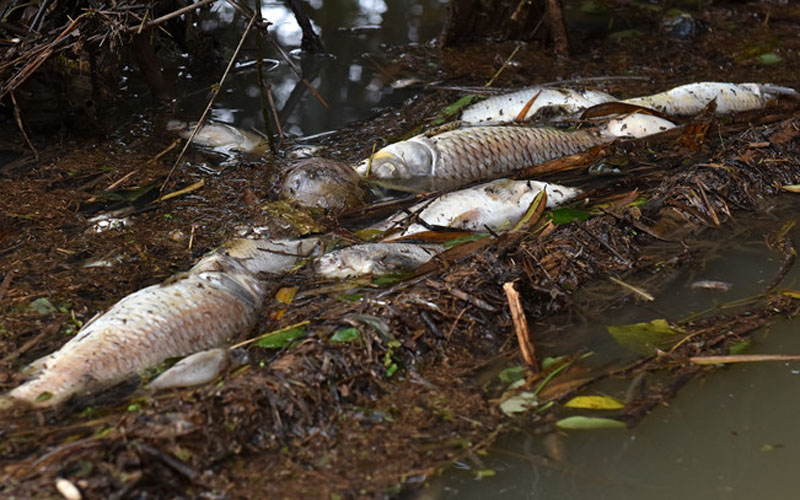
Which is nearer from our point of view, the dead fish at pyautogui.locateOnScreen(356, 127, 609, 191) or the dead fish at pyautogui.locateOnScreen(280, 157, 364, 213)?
the dead fish at pyautogui.locateOnScreen(280, 157, 364, 213)

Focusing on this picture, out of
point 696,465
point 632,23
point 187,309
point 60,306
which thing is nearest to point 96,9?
point 60,306

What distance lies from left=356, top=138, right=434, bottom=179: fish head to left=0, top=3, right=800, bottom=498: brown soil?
38 cm

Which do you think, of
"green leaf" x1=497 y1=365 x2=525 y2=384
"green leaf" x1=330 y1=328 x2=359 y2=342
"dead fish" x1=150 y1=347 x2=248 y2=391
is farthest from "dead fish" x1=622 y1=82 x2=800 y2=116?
"dead fish" x1=150 y1=347 x2=248 y2=391

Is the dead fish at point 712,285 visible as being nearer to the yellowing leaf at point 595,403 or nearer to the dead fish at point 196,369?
the yellowing leaf at point 595,403

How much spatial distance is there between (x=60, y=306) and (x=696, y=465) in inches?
92.1

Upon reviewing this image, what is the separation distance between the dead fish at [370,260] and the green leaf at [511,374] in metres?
0.75

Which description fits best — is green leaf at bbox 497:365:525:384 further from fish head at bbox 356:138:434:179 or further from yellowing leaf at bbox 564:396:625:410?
fish head at bbox 356:138:434:179

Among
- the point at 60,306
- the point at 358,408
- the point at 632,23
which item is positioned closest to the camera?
the point at 358,408

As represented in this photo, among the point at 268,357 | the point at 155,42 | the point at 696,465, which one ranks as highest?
the point at 155,42

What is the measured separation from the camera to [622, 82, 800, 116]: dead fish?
16.2ft

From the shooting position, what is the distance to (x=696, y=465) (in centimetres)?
245

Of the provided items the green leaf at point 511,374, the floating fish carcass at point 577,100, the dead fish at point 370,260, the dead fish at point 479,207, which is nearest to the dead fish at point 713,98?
the floating fish carcass at point 577,100

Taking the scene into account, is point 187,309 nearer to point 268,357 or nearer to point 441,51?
point 268,357

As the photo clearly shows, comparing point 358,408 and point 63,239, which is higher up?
point 63,239
